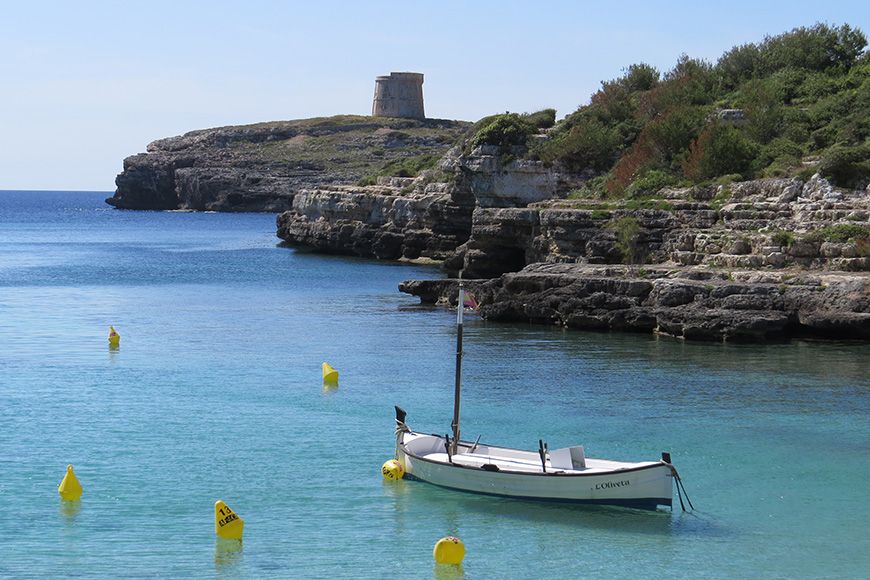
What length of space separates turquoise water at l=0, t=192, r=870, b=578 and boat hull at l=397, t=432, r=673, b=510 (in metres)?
0.30

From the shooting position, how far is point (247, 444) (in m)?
26.1

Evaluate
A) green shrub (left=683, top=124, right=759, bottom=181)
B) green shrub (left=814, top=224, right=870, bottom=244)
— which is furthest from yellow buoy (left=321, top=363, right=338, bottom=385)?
green shrub (left=683, top=124, right=759, bottom=181)

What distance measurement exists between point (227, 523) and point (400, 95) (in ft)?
506

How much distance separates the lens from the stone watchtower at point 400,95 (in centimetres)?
16938

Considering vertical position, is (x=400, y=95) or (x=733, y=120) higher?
(x=400, y=95)

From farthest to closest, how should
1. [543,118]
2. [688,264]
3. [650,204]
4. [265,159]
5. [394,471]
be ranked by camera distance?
[265,159], [543,118], [650,204], [688,264], [394,471]

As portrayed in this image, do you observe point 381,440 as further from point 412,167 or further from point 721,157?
point 412,167

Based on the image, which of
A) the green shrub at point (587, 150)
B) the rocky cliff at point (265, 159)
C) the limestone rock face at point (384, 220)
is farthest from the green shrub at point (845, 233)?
the rocky cliff at point (265, 159)

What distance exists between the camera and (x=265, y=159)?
158 m

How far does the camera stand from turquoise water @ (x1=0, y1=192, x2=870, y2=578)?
19234 millimetres

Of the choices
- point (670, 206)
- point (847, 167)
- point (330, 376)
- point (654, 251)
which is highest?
point (847, 167)

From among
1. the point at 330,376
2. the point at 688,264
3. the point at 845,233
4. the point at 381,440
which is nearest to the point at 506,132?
the point at 688,264

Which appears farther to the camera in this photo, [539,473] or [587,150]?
[587,150]

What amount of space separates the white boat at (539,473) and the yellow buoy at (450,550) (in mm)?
2743
